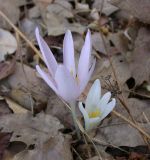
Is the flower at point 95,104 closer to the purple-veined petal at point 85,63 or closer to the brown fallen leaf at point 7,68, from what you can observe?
the purple-veined petal at point 85,63

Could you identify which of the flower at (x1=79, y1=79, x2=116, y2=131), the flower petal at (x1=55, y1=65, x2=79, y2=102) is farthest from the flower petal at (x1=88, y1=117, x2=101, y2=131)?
the flower petal at (x1=55, y1=65, x2=79, y2=102)

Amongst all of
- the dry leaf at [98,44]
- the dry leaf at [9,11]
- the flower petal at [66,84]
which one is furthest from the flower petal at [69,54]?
the dry leaf at [9,11]

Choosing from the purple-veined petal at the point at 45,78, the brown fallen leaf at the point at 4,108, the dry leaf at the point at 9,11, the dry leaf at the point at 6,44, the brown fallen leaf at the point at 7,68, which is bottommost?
the brown fallen leaf at the point at 4,108

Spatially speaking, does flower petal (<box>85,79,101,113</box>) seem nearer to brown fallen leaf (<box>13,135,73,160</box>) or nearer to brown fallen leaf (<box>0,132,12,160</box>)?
brown fallen leaf (<box>13,135,73,160</box>)

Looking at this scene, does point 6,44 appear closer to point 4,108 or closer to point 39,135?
point 4,108

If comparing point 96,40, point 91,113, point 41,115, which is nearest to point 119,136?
point 91,113

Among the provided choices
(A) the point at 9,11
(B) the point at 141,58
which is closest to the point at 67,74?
(B) the point at 141,58
